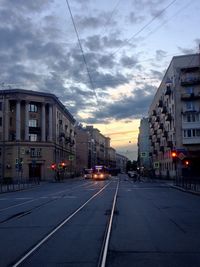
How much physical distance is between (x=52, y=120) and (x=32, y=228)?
9467cm

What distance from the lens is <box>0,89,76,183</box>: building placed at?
100125 mm

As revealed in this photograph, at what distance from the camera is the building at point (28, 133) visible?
100 m

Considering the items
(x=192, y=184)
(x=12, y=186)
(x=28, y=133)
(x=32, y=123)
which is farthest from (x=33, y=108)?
(x=192, y=184)

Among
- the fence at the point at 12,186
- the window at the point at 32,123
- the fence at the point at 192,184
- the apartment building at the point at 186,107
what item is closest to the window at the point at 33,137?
the window at the point at 32,123

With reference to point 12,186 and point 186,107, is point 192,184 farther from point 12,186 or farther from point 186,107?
point 186,107

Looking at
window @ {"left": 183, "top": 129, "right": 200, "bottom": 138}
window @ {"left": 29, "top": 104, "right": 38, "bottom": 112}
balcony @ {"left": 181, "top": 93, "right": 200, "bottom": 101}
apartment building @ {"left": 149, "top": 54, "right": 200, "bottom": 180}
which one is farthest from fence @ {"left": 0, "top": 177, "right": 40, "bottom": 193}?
window @ {"left": 29, "top": 104, "right": 38, "bottom": 112}

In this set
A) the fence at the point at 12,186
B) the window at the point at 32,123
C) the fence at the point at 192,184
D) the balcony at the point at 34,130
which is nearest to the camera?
the fence at the point at 192,184

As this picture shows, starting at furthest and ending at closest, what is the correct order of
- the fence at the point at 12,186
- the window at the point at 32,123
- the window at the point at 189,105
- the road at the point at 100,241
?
the window at the point at 32,123 < the window at the point at 189,105 < the fence at the point at 12,186 < the road at the point at 100,241

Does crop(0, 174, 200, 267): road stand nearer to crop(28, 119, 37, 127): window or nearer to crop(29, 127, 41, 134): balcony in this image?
crop(29, 127, 41, 134): balcony

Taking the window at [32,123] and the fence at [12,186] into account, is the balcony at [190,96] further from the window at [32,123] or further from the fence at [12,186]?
the window at [32,123]

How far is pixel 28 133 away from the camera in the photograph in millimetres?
103625

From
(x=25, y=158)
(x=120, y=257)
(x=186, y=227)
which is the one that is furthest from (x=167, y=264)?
(x=25, y=158)

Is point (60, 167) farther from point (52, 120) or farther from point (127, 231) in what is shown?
point (127, 231)

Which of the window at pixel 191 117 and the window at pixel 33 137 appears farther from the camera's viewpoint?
the window at pixel 33 137
